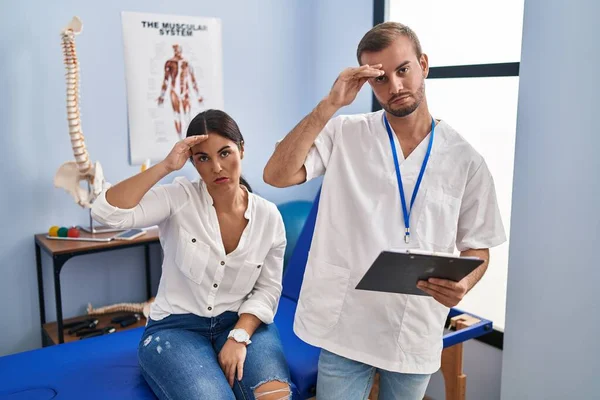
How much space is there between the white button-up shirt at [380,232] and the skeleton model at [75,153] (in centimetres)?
134

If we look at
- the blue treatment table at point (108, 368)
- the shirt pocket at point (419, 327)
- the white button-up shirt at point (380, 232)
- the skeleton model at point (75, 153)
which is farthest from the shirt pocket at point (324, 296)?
the skeleton model at point (75, 153)

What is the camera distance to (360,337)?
145cm

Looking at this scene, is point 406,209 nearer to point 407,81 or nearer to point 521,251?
point 407,81

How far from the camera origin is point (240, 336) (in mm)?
1700

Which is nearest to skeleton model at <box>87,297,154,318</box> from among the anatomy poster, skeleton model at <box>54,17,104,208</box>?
skeleton model at <box>54,17,104,208</box>

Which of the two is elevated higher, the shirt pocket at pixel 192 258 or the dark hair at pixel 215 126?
the dark hair at pixel 215 126

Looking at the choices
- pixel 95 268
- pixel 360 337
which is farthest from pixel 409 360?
pixel 95 268

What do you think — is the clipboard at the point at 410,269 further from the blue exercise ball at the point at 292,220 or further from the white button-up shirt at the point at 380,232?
the blue exercise ball at the point at 292,220

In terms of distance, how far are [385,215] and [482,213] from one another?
26cm

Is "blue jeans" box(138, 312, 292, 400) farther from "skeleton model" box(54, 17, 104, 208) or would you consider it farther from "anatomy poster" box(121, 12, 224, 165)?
"anatomy poster" box(121, 12, 224, 165)

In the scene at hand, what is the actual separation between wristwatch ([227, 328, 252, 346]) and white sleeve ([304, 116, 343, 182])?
21.7 inches

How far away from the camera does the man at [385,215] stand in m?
1.42

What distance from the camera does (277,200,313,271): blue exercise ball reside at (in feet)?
9.55

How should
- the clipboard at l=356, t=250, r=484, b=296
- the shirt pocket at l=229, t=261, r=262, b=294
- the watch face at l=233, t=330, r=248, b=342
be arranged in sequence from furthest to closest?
1. the shirt pocket at l=229, t=261, r=262, b=294
2. the watch face at l=233, t=330, r=248, b=342
3. the clipboard at l=356, t=250, r=484, b=296
